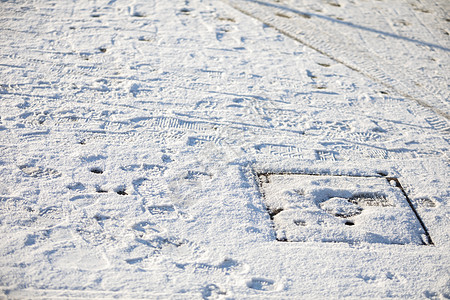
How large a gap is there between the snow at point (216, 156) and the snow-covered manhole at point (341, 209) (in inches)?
0.4

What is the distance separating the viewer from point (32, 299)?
1.76 m

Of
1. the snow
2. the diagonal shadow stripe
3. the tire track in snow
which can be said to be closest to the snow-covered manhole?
the snow

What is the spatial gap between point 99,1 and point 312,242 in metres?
3.50

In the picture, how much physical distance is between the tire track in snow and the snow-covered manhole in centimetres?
118

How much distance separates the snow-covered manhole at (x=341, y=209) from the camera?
7.34ft

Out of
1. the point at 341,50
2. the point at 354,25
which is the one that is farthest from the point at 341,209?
the point at 354,25

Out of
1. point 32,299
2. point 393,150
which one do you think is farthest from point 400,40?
point 32,299

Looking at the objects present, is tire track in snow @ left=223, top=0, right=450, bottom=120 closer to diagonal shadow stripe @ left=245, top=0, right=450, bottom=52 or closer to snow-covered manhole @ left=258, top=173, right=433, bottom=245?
diagonal shadow stripe @ left=245, top=0, right=450, bottom=52

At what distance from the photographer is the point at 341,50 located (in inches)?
156

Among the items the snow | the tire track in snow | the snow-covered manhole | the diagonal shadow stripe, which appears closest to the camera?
the snow

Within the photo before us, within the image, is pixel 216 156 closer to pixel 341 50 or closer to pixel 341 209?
pixel 341 209

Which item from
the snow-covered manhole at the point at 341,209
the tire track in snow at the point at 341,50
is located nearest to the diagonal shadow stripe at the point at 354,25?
the tire track in snow at the point at 341,50

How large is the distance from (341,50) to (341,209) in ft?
6.85

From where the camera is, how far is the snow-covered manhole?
7.34 ft
